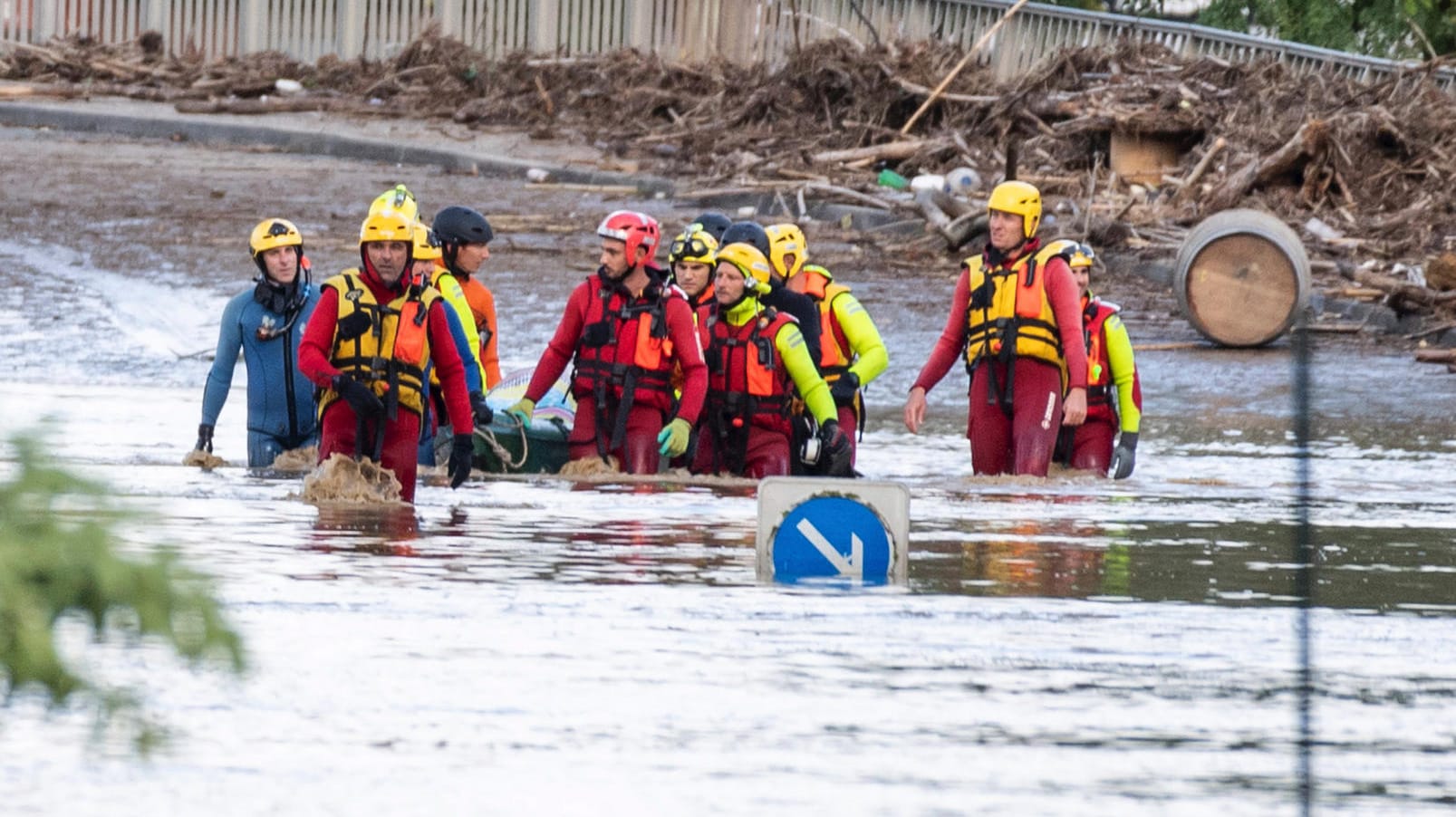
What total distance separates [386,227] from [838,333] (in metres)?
3.51

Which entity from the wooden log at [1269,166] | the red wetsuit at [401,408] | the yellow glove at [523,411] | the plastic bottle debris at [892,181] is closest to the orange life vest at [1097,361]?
the yellow glove at [523,411]

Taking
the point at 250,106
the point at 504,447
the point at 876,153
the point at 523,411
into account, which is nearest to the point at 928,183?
the point at 876,153

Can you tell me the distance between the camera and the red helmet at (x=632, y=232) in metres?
11.6

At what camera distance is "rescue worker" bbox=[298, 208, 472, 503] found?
10.0 meters

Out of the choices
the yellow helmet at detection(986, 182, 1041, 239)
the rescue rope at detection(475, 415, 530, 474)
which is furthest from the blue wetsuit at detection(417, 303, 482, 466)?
the yellow helmet at detection(986, 182, 1041, 239)

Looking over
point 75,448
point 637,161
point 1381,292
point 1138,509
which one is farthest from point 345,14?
point 1138,509

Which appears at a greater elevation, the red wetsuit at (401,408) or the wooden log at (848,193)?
the wooden log at (848,193)

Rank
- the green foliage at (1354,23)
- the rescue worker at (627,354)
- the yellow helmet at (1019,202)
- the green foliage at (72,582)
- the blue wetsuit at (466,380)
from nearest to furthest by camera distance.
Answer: the green foliage at (72,582)
the blue wetsuit at (466,380)
the rescue worker at (627,354)
the yellow helmet at (1019,202)
the green foliage at (1354,23)

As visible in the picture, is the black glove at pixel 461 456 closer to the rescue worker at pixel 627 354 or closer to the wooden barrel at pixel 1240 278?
the rescue worker at pixel 627 354

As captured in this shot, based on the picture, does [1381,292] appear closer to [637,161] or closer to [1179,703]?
[637,161]

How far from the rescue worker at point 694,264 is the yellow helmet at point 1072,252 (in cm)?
183

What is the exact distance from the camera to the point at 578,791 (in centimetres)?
506

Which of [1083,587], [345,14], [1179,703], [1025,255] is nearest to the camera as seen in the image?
[1179,703]

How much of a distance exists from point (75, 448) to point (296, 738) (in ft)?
24.4
